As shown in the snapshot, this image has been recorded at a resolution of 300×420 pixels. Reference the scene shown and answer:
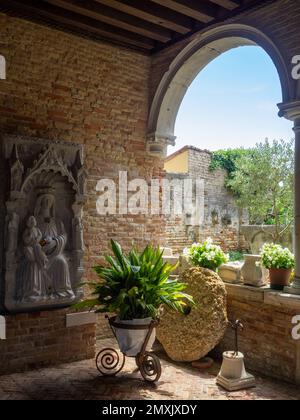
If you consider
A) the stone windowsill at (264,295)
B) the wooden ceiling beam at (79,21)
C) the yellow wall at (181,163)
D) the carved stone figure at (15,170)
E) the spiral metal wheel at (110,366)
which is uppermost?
the wooden ceiling beam at (79,21)

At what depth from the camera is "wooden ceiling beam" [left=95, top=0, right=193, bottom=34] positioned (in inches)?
200

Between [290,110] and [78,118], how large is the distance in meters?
2.82

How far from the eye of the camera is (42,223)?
491cm

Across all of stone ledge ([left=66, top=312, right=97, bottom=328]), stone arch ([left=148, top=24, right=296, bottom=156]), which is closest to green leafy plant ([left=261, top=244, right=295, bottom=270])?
stone arch ([left=148, top=24, right=296, bottom=156])

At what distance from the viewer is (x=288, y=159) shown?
9523 millimetres

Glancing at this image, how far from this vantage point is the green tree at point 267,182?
31.5 feet

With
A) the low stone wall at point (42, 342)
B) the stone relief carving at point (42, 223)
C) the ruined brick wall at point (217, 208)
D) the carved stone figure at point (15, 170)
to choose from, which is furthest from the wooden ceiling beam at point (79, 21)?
the ruined brick wall at point (217, 208)

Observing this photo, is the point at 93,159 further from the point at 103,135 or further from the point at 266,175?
the point at 266,175

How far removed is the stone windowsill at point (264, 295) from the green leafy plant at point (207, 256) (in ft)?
1.14

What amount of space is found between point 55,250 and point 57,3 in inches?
120

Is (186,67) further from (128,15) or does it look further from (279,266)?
(279,266)

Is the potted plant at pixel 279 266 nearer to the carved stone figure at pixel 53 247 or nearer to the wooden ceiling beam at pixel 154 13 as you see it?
the carved stone figure at pixel 53 247

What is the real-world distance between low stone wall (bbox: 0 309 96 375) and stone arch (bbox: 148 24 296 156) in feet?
9.62
